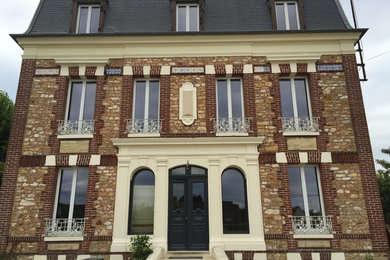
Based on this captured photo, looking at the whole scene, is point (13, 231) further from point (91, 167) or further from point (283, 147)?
point (283, 147)

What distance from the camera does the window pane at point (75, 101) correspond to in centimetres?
1048

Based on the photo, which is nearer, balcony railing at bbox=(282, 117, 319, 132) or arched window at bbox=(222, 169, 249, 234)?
arched window at bbox=(222, 169, 249, 234)

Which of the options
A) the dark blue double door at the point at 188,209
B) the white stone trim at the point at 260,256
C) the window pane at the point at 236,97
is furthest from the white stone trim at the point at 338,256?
the window pane at the point at 236,97

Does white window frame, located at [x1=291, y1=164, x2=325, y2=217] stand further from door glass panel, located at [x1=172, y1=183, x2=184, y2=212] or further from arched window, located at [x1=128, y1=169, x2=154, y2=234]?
arched window, located at [x1=128, y1=169, x2=154, y2=234]

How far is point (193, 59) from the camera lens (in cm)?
1074

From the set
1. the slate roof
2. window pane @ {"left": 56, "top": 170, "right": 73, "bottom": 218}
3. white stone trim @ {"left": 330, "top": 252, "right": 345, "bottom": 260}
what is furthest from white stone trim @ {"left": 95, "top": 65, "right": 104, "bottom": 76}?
white stone trim @ {"left": 330, "top": 252, "right": 345, "bottom": 260}

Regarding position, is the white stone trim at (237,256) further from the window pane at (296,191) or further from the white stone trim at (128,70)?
the white stone trim at (128,70)

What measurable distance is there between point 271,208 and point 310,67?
4937 millimetres

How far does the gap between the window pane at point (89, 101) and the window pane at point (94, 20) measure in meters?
2.02

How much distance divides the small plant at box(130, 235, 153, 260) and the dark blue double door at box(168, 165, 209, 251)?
2.76 feet

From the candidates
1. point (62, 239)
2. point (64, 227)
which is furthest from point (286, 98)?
point (62, 239)

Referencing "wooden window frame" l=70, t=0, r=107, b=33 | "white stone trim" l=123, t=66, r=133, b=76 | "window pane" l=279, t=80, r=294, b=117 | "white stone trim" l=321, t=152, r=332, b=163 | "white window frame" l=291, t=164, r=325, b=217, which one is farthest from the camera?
"wooden window frame" l=70, t=0, r=107, b=33

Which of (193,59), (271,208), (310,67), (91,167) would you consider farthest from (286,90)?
(91,167)

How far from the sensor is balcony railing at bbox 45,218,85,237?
9156 millimetres
